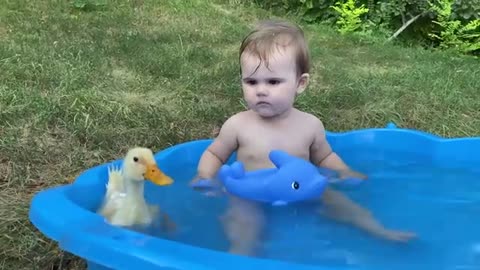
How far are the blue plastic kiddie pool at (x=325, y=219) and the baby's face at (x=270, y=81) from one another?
1.08ft

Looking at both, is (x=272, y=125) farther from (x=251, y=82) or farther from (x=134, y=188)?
(x=134, y=188)

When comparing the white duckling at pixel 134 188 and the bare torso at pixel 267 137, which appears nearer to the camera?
the white duckling at pixel 134 188

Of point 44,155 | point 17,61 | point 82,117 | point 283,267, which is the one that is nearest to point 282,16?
point 17,61

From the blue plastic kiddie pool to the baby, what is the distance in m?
0.07

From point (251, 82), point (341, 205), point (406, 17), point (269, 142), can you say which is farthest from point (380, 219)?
point (406, 17)

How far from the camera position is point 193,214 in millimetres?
2148

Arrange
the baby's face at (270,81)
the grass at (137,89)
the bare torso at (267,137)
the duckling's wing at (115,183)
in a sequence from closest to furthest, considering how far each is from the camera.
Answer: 1. the duckling's wing at (115,183)
2. the baby's face at (270,81)
3. the bare torso at (267,137)
4. the grass at (137,89)

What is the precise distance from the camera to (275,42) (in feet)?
7.56

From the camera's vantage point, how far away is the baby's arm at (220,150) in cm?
243

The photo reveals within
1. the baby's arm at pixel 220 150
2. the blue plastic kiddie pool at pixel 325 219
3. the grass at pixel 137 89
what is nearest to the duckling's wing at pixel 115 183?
the blue plastic kiddie pool at pixel 325 219

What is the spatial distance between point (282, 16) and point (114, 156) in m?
2.80

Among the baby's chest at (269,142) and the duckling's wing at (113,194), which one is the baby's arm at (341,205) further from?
the duckling's wing at (113,194)

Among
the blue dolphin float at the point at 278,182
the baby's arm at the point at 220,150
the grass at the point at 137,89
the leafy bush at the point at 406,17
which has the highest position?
the blue dolphin float at the point at 278,182

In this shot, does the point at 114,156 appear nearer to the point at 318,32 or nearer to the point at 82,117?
the point at 82,117
